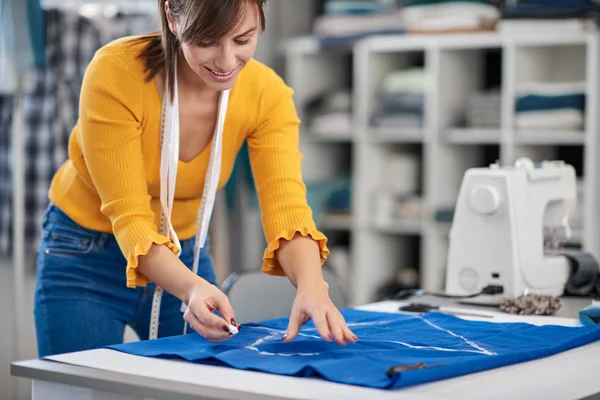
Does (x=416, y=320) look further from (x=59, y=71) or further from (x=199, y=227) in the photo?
(x=59, y=71)

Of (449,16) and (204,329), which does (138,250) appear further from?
(449,16)

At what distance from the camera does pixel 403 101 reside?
14.1ft

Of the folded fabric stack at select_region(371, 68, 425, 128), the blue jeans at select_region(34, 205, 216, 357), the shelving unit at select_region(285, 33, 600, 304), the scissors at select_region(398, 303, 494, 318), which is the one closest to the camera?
the blue jeans at select_region(34, 205, 216, 357)

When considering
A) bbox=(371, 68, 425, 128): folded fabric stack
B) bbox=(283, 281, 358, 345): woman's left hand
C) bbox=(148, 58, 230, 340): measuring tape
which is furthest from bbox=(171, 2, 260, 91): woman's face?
bbox=(371, 68, 425, 128): folded fabric stack

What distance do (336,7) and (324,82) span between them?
416mm

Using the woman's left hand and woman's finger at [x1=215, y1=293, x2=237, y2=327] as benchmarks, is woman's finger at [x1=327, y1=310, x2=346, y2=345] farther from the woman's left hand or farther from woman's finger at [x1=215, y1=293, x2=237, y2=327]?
woman's finger at [x1=215, y1=293, x2=237, y2=327]

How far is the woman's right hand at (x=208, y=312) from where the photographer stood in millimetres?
1635

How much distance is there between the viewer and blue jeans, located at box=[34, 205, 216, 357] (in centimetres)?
195

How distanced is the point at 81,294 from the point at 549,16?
2547 millimetres

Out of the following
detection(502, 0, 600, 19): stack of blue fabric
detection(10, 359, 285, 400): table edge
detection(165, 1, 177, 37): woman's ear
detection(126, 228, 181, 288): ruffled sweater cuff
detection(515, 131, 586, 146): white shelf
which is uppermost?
detection(502, 0, 600, 19): stack of blue fabric

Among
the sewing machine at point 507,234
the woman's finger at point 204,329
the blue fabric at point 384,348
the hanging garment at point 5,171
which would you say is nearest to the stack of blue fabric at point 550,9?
the sewing machine at point 507,234

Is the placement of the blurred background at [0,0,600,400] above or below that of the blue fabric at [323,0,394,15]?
below

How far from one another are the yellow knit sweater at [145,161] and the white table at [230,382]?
0.23m

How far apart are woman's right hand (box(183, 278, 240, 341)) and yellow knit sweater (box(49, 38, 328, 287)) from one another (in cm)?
13
